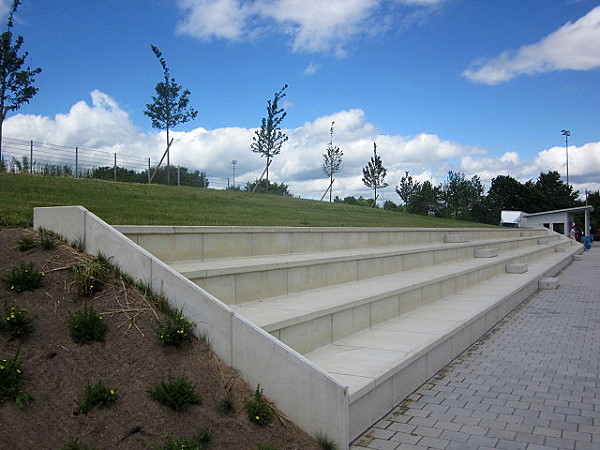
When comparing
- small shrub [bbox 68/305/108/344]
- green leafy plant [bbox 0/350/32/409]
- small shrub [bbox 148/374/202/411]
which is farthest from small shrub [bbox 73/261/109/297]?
small shrub [bbox 148/374/202/411]

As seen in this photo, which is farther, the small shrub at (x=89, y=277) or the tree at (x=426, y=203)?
the tree at (x=426, y=203)

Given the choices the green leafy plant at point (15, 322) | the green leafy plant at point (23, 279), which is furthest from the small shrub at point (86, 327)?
the green leafy plant at point (23, 279)

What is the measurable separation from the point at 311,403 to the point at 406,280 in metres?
4.26

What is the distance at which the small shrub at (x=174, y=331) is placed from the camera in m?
3.48

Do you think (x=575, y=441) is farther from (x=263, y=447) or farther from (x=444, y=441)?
(x=263, y=447)

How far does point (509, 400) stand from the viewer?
431 centimetres

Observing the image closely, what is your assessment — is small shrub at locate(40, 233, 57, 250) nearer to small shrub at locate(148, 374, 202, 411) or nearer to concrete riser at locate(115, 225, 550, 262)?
concrete riser at locate(115, 225, 550, 262)

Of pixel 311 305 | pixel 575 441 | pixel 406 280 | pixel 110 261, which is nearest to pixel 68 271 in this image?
pixel 110 261

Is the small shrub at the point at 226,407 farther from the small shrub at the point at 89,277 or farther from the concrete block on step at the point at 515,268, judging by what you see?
the concrete block on step at the point at 515,268

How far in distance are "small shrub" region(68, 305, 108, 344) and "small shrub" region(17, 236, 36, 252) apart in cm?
119

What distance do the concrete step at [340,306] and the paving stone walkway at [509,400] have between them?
953mm

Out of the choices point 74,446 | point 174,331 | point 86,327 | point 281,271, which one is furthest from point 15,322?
point 281,271

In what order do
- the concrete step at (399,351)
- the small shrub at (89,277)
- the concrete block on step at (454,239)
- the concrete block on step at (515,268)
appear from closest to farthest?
the concrete step at (399,351) < the small shrub at (89,277) < the concrete block on step at (515,268) < the concrete block on step at (454,239)

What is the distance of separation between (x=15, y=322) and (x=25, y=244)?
1.21 m
